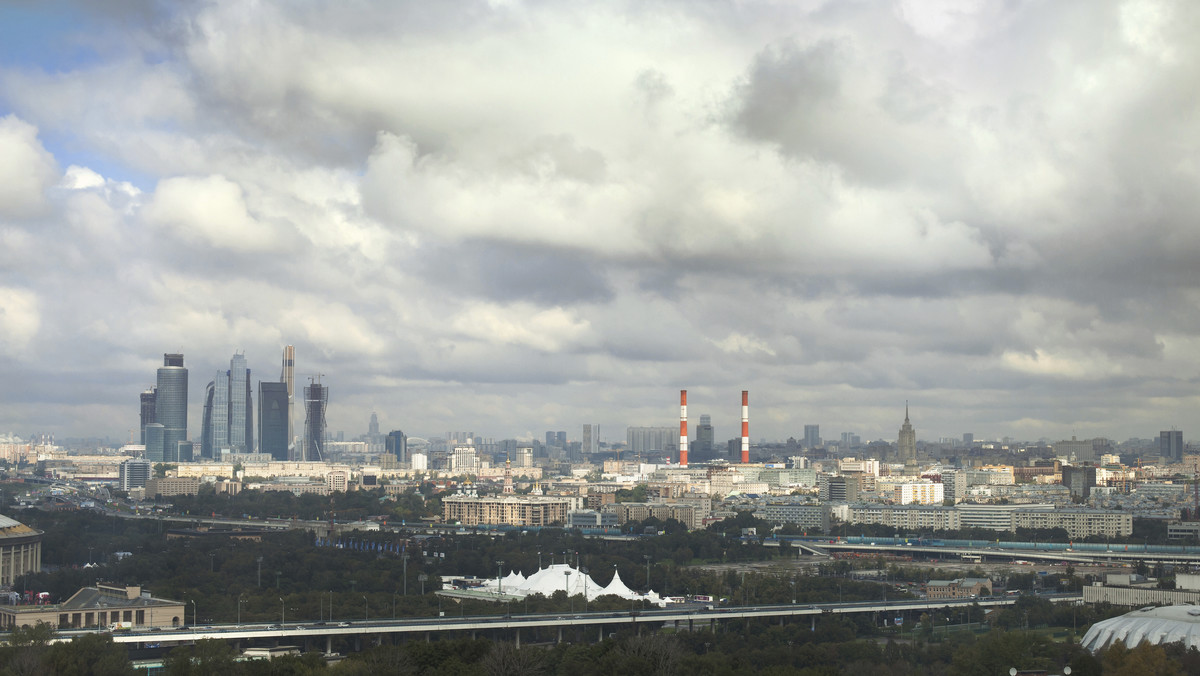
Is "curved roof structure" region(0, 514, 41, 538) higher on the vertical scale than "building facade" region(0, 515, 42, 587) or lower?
higher

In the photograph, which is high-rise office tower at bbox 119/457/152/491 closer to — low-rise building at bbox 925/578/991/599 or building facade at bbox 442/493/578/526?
building facade at bbox 442/493/578/526

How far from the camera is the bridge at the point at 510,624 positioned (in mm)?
46062

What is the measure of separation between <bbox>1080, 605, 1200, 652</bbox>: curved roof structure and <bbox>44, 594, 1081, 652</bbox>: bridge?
1332cm

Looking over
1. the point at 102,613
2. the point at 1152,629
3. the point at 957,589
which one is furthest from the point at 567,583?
the point at 1152,629

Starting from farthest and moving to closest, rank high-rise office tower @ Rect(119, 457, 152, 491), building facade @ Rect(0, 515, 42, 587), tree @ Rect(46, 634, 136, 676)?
high-rise office tower @ Rect(119, 457, 152, 491)
building facade @ Rect(0, 515, 42, 587)
tree @ Rect(46, 634, 136, 676)

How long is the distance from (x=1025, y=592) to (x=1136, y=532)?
134 feet

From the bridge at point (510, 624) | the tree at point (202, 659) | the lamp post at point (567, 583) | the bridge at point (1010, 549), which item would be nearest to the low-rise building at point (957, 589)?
the bridge at point (510, 624)

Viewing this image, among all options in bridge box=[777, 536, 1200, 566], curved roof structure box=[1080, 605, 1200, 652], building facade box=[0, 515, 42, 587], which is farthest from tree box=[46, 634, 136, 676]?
bridge box=[777, 536, 1200, 566]

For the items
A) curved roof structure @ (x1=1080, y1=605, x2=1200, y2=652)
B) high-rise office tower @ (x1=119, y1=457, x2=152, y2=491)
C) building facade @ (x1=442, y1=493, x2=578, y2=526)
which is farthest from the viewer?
high-rise office tower @ (x1=119, y1=457, x2=152, y2=491)

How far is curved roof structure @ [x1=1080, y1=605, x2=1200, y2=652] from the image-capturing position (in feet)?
134

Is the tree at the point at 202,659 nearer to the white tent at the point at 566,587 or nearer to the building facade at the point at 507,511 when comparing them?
the white tent at the point at 566,587

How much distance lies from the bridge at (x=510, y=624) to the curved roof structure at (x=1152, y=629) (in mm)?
13317

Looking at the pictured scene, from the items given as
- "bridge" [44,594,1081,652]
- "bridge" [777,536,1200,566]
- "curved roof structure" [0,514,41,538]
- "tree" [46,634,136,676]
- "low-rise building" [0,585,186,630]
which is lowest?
"bridge" [777,536,1200,566]

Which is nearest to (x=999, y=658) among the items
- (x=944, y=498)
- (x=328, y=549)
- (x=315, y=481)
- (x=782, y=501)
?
(x=328, y=549)
